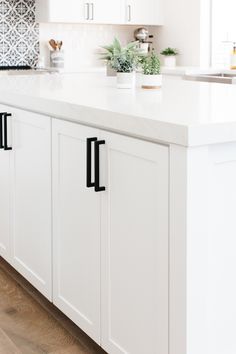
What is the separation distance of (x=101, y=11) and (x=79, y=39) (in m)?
0.45

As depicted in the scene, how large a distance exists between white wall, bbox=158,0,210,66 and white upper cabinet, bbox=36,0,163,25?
16cm

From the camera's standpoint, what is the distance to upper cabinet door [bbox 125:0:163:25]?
6098 millimetres

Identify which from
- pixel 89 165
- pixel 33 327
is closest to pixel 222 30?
pixel 33 327

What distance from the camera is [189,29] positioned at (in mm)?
6027

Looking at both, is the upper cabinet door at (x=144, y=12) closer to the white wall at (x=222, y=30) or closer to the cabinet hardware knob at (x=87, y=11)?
the cabinet hardware knob at (x=87, y=11)

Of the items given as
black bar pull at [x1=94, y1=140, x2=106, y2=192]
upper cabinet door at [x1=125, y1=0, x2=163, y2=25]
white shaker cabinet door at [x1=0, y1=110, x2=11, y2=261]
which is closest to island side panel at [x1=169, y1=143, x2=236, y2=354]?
black bar pull at [x1=94, y1=140, x2=106, y2=192]

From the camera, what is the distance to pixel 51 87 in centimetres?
272

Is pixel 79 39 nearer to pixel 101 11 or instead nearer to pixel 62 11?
pixel 101 11

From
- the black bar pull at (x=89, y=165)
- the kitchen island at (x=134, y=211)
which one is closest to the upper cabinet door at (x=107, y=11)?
the kitchen island at (x=134, y=211)

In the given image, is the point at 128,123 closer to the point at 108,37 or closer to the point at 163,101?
the point at 163,101

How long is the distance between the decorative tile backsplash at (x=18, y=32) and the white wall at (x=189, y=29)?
1.39m

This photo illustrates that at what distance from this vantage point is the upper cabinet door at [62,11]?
5.65m

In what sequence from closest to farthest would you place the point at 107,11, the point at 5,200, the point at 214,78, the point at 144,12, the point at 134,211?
the point at 134,211 → the point at 5,200 → the point at 214,78 → the point at 107,11 → the point at 144,12

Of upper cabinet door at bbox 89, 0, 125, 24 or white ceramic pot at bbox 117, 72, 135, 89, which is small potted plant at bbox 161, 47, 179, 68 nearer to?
upper cabinet door at bbox 89, 0, 125, 24
